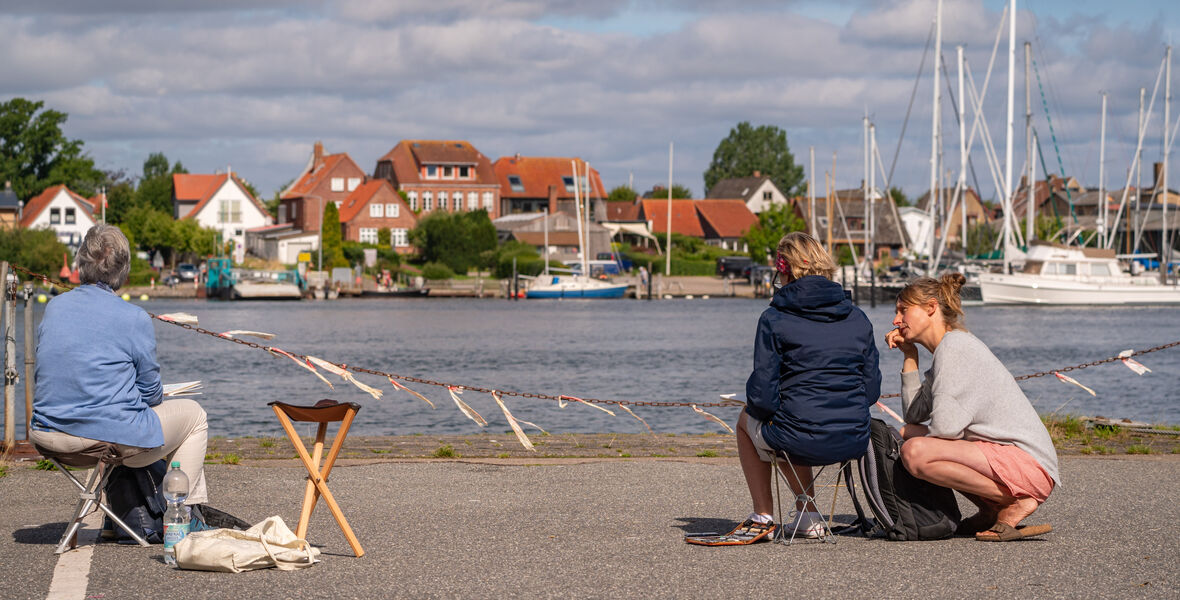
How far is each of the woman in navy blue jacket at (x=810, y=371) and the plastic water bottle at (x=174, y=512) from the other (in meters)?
3.02

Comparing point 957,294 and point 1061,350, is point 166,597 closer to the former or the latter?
point 957,294

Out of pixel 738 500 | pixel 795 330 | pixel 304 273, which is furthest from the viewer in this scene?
pixel 304 273

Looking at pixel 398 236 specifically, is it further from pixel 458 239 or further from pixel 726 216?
pixel 726 216

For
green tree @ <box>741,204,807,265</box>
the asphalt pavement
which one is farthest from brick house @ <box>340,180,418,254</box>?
the asphalt pavement

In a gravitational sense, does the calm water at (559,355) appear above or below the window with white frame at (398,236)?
below

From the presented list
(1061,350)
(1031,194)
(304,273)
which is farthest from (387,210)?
(1061,350)

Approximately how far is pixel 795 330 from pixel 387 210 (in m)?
99.9

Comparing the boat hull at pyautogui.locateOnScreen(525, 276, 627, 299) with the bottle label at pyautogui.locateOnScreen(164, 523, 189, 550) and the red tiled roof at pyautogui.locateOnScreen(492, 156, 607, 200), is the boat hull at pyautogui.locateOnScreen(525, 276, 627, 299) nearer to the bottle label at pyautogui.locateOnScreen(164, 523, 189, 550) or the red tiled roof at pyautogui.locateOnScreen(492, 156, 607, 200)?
the red tiled roof at pyautogui.locateOnScreen(492, 156, 607, 200)

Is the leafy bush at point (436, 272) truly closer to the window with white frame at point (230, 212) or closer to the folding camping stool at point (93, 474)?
the window with white frame at point (230, 212)

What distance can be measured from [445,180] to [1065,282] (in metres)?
62.5

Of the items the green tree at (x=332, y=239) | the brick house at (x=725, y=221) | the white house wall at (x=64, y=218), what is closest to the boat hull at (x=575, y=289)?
the green tree at (x=332, y=239)

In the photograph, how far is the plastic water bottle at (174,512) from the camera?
682 centimetres

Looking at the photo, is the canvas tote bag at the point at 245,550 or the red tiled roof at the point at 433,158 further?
the red tiled roof at the point at 433,158

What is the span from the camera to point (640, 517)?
27.4 feet
